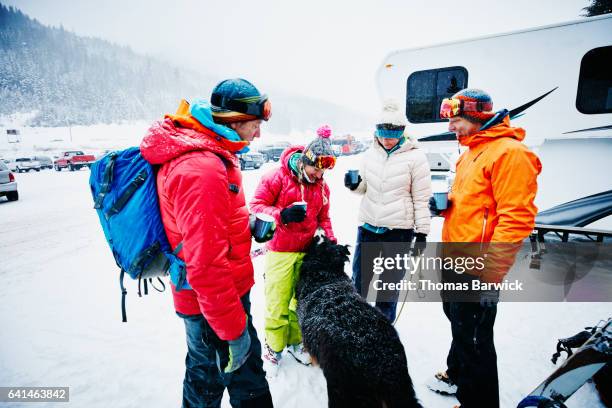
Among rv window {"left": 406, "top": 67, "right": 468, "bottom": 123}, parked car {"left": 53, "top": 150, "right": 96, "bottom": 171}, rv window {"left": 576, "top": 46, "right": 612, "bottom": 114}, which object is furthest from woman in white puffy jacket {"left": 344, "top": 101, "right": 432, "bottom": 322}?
parked car {"left": 53, "top": 150, "right": 96, "bottom": 171}

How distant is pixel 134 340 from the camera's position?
2865 millimetres

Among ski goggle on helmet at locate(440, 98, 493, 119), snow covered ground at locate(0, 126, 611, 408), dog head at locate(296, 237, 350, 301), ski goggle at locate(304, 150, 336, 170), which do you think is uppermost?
ski goggle on helmet at locate(440, 98, 493, 119)

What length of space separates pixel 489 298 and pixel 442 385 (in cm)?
110

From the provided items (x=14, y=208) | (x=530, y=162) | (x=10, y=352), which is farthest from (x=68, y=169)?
(x=530, y=162)

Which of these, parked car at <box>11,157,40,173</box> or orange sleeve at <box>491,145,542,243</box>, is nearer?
orange sleeve at <box>491,145,542,243</box>

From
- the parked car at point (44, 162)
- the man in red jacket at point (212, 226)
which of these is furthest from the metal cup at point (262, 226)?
the parked car at point (44, 162)

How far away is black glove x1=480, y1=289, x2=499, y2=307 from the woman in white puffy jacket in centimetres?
93

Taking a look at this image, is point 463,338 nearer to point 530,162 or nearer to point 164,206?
point 530,162

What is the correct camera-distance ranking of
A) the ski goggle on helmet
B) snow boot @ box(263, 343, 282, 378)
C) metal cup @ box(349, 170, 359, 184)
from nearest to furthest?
the ski goggle on helmet → snow boot @ box(263, 343, 282, 378) → metal cup @ box(349, 170, 359, 184)

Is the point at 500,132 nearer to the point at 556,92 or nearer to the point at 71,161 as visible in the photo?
the point at 556,92

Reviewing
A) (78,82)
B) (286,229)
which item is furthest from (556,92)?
(78,82)

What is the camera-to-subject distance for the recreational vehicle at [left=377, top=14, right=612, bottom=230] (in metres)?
4.00

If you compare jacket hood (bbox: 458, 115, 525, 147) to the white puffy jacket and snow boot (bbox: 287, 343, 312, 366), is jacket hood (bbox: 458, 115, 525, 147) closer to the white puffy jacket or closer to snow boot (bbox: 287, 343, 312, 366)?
the white puffy jacket

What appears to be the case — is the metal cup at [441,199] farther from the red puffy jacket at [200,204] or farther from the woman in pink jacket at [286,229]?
the red puffy jacket at [200,204]
